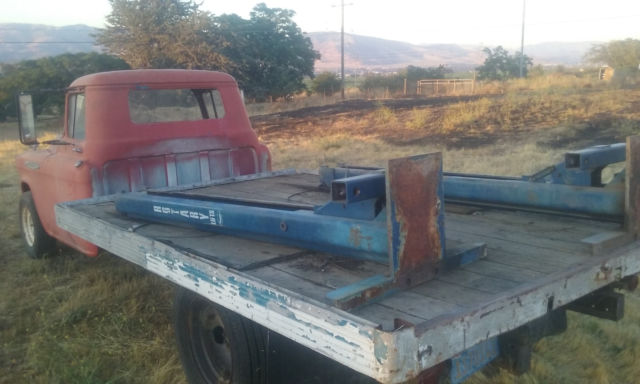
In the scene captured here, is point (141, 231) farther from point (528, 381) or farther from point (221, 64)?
point (221, 64)

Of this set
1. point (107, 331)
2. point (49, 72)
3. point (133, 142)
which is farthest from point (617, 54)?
point (107, 331)

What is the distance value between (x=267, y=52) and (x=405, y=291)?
3920 cm

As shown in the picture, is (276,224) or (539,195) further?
(539,195)

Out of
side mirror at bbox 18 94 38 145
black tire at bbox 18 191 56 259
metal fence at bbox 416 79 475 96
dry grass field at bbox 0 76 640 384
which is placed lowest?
dry grass field at bbox 0 76 640 384

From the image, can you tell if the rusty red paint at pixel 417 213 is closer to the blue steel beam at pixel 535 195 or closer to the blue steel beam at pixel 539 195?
the blue steel beam at pixel 535 195

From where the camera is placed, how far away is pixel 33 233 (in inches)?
214

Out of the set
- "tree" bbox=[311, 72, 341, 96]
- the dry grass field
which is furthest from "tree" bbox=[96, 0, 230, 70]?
the dry grass field

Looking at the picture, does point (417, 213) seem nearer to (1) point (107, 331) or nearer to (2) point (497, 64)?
(1) point (107, 331)

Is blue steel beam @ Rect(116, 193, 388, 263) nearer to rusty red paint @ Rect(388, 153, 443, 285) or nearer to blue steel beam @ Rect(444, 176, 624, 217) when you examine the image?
rusty red paint @ Rect(388, 153, 443, 285)

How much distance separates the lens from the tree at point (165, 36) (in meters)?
32.9

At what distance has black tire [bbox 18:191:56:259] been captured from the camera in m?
5.29

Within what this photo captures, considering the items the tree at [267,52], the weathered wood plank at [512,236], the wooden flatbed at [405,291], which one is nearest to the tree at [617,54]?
the tree at [267,52]

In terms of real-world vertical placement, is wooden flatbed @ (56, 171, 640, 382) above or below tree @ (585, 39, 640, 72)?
below

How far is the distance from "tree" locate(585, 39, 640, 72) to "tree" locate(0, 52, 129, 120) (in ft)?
106
